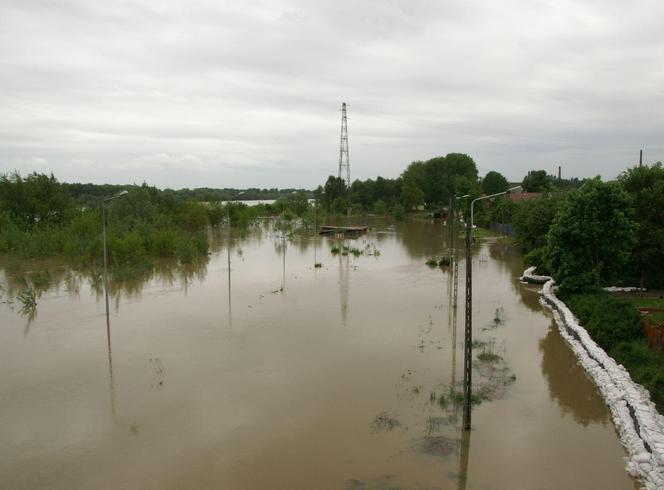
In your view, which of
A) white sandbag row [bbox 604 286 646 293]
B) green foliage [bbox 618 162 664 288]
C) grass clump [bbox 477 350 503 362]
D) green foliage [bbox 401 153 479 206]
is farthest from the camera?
green foliage [bbox 401 153 479 206]

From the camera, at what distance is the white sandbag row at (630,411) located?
7824mm

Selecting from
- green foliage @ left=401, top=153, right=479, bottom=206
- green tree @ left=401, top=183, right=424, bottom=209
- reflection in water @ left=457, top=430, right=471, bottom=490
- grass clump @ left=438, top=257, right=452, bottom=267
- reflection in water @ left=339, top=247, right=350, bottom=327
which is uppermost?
green foliage @ left=401, top=153, right=479, bottom=206

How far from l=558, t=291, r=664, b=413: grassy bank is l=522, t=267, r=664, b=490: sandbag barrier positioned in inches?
7.6

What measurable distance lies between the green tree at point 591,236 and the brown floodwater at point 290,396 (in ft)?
5.98

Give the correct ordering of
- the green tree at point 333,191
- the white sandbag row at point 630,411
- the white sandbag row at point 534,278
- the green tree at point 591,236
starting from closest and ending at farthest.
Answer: the white sandbag row at point 630,411 < the green tree at point 591,236 < the white sandbag row at point 534,278 < the green tree at point 333,191

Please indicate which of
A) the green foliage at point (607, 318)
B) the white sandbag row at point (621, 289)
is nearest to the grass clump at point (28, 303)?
the green foliage at point (607, 318)

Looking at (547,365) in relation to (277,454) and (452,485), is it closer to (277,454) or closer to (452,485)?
(452,485)

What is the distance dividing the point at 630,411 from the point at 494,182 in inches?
2755

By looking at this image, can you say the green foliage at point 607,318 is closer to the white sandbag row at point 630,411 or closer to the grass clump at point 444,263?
the white sandbag row at point 630,411

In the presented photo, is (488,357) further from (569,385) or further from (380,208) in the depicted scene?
(380,208)

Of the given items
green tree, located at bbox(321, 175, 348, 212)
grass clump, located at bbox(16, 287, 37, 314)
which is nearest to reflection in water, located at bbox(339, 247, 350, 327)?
grass clump, located at bbox(16, 287, 37, 314)

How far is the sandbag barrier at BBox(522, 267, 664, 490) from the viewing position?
7.82m

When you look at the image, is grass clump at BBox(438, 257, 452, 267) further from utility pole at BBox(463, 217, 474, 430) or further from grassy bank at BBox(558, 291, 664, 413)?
utility pole at BBox(463, 217, 474, 430)

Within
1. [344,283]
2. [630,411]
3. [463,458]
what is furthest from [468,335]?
[344,283]
